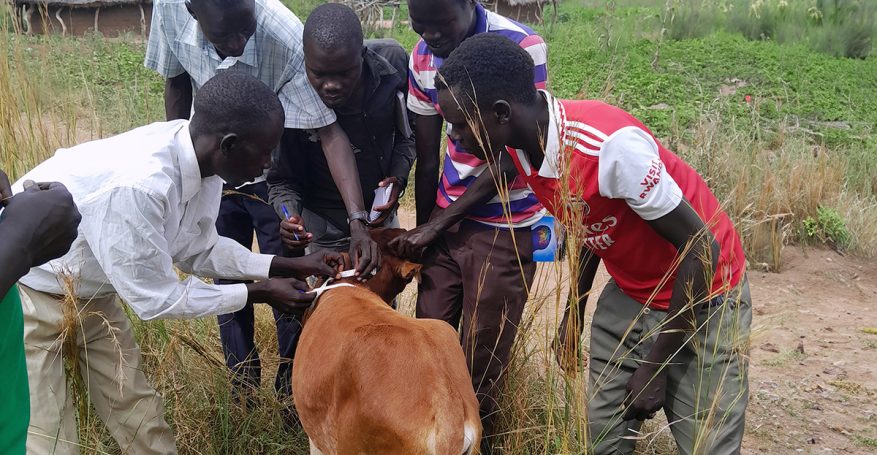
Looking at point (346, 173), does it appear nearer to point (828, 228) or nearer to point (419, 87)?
point (419, 87)

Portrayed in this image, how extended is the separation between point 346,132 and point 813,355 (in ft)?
11.2

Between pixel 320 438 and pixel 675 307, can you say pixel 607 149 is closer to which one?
pixel 675 307

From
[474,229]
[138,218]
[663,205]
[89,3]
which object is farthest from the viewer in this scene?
[89,3]

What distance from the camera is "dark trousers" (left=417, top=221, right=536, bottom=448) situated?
3.60 metres

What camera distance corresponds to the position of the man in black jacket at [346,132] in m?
3.66

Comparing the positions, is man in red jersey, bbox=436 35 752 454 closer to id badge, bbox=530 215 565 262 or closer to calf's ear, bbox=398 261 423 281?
id badge, bbox=530 215 565 262

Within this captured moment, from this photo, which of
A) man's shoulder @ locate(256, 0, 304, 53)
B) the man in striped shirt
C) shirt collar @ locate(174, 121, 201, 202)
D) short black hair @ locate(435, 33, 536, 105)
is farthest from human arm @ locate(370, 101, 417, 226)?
shirt collar @ locate(174, 121, 201, 202)

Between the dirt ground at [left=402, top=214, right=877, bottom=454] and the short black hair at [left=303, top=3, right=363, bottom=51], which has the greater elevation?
the short black hair at [left=303, top=3, right=363, bottom=51]

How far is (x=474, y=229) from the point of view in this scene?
3.68 m

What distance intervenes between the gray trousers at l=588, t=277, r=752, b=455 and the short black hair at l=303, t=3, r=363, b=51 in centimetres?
151

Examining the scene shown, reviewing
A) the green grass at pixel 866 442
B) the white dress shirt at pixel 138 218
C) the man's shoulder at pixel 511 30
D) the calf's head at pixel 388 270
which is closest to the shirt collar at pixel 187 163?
the white dress shirt at pixel 138 218

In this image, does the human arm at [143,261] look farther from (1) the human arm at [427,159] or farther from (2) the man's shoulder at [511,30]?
(2) the man's shoulder at [511,30]

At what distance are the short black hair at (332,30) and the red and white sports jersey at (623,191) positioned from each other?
3.22 feet

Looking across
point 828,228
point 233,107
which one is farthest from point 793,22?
point 233,107
